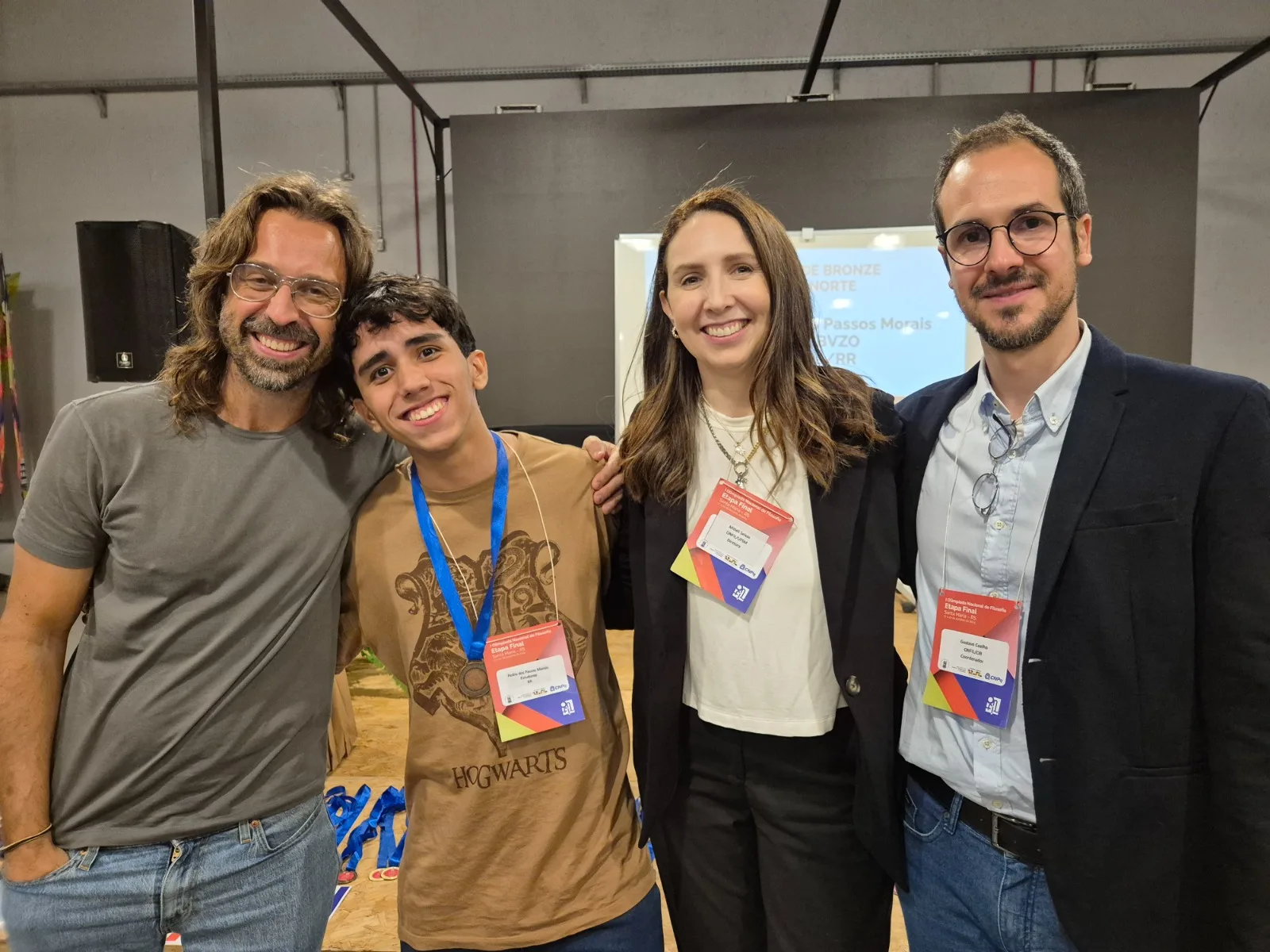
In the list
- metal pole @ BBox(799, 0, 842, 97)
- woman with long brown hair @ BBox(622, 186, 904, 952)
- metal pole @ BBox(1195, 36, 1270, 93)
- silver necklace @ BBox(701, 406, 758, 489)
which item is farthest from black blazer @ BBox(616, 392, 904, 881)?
metal pole @ BBox(1195, 36, 1270, 93)

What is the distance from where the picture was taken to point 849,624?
1.22 meters

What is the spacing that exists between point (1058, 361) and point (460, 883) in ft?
4.43

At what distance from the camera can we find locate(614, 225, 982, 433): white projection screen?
413 cm

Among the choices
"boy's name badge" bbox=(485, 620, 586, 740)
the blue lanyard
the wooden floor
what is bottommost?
the wooden floor

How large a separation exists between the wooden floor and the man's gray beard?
5.95 ft

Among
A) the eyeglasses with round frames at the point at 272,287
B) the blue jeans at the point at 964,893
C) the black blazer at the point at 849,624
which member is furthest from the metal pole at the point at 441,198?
the blue jeans at the point at 964,893

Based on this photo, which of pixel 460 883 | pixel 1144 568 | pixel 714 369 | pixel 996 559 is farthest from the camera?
pixel 714 369

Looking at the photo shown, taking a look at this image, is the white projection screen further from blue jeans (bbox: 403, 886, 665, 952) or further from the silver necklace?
blue jeans (bbox: 403, 886, 665, 952)

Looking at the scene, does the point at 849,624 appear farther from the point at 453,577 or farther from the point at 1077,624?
the point at 453,577

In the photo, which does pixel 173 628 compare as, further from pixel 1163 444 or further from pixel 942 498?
pixel 1163 444

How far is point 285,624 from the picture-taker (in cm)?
131

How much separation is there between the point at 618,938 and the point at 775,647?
1.95 ft

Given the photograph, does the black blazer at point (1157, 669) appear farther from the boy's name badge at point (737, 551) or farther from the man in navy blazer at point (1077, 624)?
the boy's name badge at point (737, 551)

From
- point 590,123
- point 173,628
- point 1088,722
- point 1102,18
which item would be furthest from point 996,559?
point 1102,18
